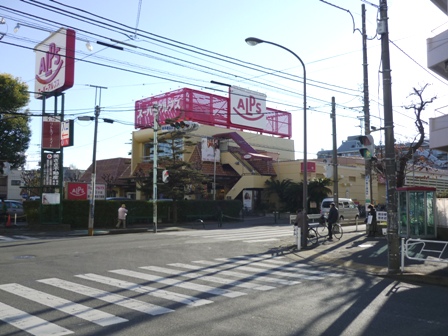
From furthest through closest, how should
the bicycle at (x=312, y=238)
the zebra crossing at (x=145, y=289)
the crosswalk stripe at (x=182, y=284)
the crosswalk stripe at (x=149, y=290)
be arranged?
1. the bicycle at (x=312, y=238)
2. the crosswalk stripe at (x=182, y=284)
3. the crosswalk stripe at (x=149, y=290)
4. the zebra crossing at (x=145, y=289)

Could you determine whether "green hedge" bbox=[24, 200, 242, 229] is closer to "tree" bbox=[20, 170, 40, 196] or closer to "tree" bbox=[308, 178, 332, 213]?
"tree" bbox=[308, 178, 332, 213]

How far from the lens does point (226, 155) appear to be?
5041 centimetres

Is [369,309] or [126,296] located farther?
[126,296]

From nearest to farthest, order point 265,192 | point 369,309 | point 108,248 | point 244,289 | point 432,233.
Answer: point 369,309
point 244,289
point 108,248
point 432,233
point 265,192

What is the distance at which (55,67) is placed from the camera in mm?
28359

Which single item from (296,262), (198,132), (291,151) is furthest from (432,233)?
(291,151)

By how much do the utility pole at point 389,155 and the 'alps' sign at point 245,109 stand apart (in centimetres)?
4159

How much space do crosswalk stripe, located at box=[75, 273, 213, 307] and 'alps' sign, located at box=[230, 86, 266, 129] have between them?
44596mm

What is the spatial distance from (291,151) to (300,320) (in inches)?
2165

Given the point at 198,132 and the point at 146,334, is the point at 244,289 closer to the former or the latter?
the point at 146,334

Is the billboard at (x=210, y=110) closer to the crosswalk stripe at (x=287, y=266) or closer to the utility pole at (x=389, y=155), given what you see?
the crosswalk stripe at (x=287, y=266)

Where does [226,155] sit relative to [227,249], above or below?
above

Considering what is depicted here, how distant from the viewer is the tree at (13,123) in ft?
109

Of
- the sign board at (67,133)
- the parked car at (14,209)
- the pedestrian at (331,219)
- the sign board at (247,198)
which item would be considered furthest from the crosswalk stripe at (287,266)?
the sign board at (247,198)
